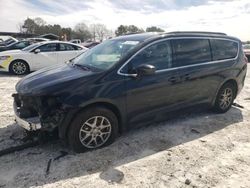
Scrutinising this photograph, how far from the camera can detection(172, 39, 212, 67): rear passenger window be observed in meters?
4.72

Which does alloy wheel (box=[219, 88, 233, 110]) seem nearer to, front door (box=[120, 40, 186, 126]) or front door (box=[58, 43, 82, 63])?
front door (box=[120, 40, 186, 126])

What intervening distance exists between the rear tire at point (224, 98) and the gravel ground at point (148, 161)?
0.69 meters

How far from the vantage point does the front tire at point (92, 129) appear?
3770mm

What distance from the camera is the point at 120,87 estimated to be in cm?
401

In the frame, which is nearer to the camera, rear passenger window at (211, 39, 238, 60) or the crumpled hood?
the crumpled hood

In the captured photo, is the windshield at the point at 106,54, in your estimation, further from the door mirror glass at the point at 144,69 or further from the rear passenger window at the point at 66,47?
the rear passenger window at the point at 66,47

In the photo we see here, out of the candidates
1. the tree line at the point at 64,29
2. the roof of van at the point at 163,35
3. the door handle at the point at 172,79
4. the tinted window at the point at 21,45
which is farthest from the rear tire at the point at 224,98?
the tree line at the point at 64,29

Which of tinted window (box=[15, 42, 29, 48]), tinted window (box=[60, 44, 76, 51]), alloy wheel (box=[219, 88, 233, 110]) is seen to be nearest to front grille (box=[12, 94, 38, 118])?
alloy wheel (box=[219, 88, 233, 110])

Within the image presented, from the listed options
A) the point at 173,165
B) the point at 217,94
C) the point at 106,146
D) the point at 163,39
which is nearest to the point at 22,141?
the point at 106,146

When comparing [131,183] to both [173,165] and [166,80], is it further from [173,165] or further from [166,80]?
[166,80]

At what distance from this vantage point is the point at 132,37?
15.9 ft

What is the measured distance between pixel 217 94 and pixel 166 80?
1.66m

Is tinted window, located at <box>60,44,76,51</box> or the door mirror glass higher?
tinted window, located at <box>60,44,76,51</box>

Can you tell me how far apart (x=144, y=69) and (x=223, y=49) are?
2.44m
